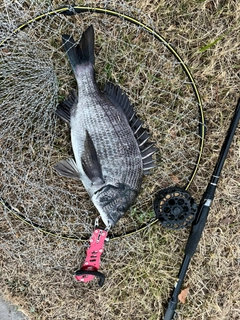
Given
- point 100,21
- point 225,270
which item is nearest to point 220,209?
point 225,270

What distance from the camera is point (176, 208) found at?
93.0 inches

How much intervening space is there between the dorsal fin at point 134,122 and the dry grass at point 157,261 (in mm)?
473

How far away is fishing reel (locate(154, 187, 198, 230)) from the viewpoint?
7.75 ft

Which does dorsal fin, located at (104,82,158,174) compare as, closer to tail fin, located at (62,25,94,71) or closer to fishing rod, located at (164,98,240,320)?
tail fin, located at (62,25,94,71)

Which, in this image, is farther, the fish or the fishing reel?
the fishing reel

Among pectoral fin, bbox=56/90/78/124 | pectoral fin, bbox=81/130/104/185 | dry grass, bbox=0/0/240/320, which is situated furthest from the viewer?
dry grass, bbox=0/0/240/320

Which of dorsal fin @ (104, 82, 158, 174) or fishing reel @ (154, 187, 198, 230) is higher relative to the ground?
dorsal fin @ (104, 82, 158, 174)

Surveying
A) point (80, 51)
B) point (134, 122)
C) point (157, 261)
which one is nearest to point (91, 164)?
point (134, 122)

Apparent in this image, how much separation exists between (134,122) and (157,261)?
43.2 inches

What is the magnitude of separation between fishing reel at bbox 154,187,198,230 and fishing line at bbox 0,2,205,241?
0.11m

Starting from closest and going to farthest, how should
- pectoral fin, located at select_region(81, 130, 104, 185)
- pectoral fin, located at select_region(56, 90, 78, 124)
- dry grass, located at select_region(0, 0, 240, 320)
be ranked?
pectoral fin, located at select_region(81, 130, 104, 185)
pectoral fin, located at select_region(56, 90, 78, 124)
dry grass, located at select_region(0, 0, 240, 320)

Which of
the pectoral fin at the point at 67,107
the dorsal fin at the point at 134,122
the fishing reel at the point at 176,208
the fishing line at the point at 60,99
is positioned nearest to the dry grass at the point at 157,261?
the fishing line at the point at 60,99

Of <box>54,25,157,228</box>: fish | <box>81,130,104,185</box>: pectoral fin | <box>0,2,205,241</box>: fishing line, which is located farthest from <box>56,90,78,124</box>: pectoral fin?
<box>81,130,104,185</box>: pectoral fin

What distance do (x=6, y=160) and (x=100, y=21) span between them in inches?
45.3
